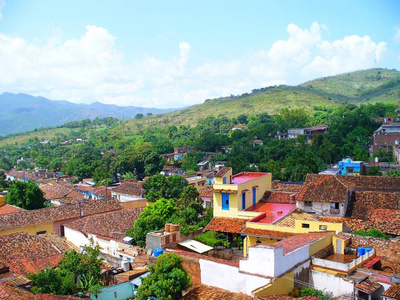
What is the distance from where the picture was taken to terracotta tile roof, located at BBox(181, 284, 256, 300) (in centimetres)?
1110

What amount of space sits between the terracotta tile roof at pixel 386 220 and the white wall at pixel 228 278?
8.27m

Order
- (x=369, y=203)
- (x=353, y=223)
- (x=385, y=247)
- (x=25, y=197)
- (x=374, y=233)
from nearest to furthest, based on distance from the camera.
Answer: (x=385, y=247) < (x=374, y=233) < (x=353, y=223) < (x=369, y=203) < (x=25, y=197)

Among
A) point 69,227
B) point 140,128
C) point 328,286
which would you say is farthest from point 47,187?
point 140,128

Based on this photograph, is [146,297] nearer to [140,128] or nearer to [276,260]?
[276,260]

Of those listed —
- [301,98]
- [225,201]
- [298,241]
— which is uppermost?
[301,98]

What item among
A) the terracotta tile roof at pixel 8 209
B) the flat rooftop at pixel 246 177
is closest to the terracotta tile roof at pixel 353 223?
the flat rooftop at pixel 246 177

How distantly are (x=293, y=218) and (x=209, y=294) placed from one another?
7.00 metres

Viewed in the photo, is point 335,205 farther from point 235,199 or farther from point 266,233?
point 266,233

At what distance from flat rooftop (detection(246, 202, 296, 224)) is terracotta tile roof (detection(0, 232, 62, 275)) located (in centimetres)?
964

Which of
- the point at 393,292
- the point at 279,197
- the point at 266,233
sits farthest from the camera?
the point at 279,197

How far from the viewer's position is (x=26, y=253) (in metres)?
18.2

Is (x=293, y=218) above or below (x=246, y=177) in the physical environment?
below

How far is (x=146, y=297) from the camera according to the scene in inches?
436

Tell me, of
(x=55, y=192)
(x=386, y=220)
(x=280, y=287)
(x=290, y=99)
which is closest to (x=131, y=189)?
(x=55, y=192)
